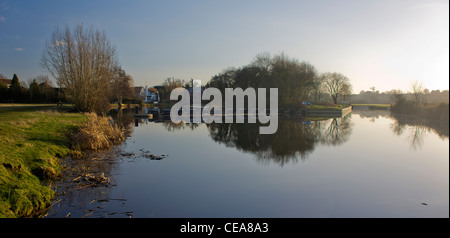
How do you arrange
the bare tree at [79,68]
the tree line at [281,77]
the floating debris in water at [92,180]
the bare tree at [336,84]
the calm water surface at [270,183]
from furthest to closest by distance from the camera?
the bare tree at [336,84], the tree line at [281,77], the bare tree at [79,68], the floating debris in water at [92,180], the calm water surface at [270,183]

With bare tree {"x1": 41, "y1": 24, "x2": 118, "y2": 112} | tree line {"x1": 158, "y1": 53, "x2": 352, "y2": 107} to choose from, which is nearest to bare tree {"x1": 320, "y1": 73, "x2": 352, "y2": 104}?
tree line {"x1": 158, "y1": 53, "x2": 352, "y2": 107}

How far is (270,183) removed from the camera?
850 centimetres

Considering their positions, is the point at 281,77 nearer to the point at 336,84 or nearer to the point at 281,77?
the point at 281,77

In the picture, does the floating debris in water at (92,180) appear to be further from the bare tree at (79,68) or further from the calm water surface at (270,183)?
the bare tree at (79,68)

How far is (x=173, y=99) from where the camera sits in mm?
65062

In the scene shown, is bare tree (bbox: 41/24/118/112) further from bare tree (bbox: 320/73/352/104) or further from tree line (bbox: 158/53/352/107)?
bare tree (bbox: 320/73/352/104)

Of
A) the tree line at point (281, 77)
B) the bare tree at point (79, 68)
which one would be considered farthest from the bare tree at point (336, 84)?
the bare tree at point (79, 68)

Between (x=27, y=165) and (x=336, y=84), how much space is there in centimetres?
6830

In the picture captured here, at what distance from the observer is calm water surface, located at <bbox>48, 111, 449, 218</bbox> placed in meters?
6.39

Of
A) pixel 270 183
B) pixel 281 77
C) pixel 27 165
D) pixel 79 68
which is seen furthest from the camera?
pixel 281 77

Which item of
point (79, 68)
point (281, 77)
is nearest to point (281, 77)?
point (281, 77)

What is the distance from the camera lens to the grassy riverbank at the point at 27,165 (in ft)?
18.9

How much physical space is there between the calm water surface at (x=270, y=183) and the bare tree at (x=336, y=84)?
181 feet
